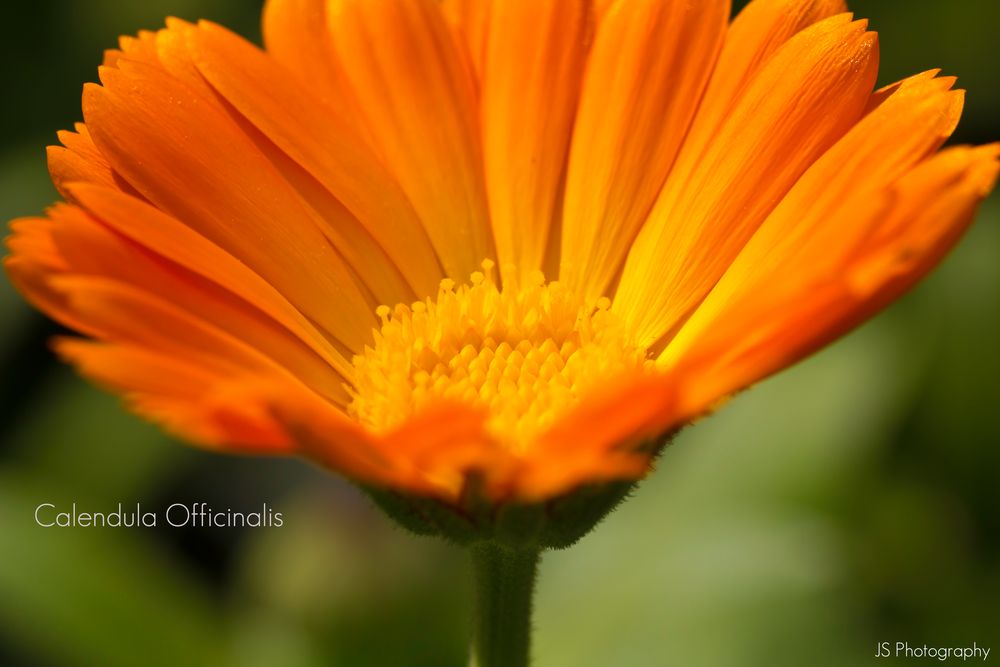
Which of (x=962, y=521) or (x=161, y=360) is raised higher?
(x=962, y=521)

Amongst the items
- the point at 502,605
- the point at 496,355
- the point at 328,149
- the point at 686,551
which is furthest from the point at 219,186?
the point at 686,551

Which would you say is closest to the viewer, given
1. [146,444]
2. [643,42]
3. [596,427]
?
[596,427]

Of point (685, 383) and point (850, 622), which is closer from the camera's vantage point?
point (685, 383)

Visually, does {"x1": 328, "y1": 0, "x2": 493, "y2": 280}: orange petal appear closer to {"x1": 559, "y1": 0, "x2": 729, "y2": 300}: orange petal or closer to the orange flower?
the orange flower

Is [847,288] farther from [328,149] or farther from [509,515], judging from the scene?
[328,149]

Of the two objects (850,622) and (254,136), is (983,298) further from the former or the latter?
(254,136)

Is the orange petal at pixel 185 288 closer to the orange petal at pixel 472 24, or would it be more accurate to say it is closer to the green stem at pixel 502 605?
the green stem at pixel 502 605

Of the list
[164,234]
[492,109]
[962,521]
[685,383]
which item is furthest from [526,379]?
[962,521]
